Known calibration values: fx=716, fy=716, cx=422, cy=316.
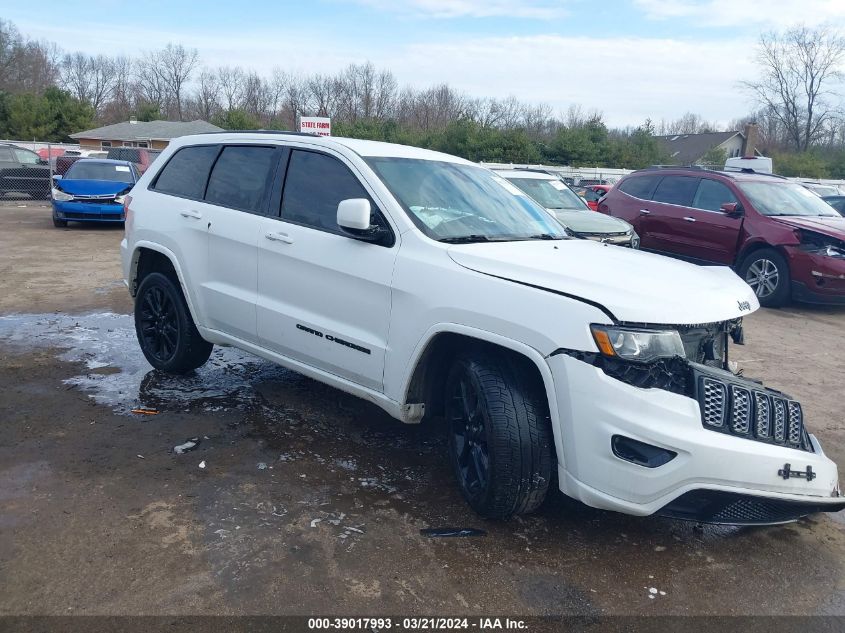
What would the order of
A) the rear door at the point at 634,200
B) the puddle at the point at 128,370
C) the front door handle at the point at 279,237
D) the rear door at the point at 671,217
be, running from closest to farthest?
the front door handle at the point at 279,237, the puddle at the point at 128,370, the rear door at the point at 671,217, the rear door at the point at 634,200

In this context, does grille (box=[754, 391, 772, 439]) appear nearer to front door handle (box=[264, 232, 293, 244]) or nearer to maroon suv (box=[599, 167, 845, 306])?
front door handle (box=[264, 232, 293, 244])

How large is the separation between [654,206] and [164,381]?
8.32 meters

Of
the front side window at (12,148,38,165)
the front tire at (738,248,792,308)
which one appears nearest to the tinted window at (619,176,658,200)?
the front tire at (738,248,792,308)

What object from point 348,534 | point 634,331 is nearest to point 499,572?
point 348,534

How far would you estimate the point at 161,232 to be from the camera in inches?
207

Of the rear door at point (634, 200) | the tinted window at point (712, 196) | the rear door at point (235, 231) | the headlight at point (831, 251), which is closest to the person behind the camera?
the rear door at point (235, 231)

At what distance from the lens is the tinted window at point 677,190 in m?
10.9

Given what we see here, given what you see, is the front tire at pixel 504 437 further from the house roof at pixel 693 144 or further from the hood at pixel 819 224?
the house roof at pixel 693 144

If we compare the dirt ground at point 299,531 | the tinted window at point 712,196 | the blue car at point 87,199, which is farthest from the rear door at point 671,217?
the blue car at point 87,199

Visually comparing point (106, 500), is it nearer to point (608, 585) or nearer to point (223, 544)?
point (223, 544)

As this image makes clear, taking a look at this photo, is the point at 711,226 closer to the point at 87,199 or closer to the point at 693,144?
the point at 87,199

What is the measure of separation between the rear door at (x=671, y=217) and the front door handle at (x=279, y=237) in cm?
795

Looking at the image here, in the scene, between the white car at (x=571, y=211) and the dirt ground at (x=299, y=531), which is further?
the white car at (x=571, y=211)

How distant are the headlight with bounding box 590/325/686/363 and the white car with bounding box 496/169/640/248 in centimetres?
597
